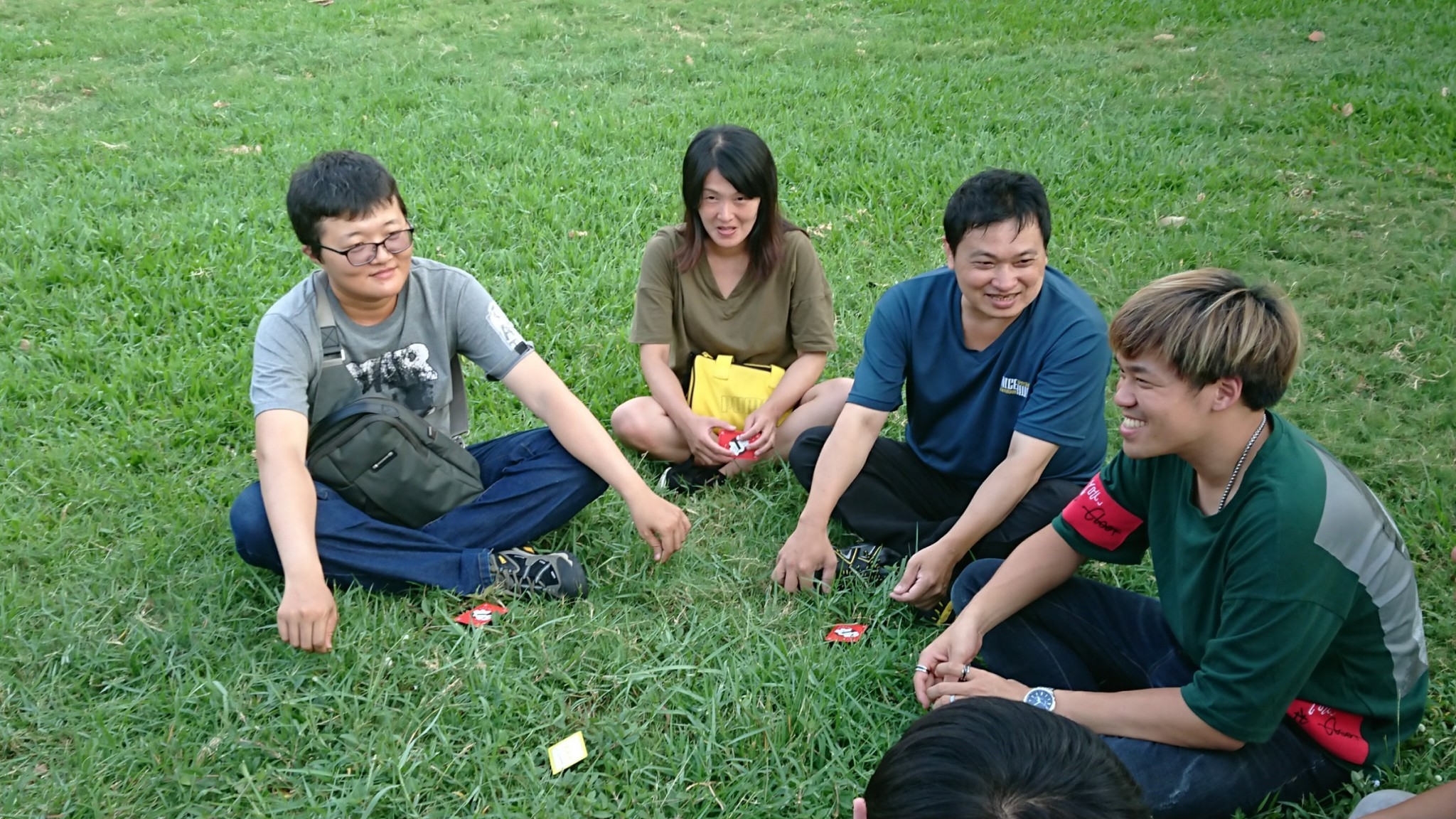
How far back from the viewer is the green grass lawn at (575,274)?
263 centimetres

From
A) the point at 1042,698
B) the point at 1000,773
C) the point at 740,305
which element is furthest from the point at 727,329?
the point at 1000,773

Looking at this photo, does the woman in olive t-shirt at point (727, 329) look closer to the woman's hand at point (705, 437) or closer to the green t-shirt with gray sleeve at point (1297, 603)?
the woman's hand at point (705, 437)

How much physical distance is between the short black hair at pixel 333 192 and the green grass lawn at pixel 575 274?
3.38ft

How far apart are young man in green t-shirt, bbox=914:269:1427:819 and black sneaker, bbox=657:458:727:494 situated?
145cm

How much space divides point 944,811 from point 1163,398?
109 centimetres

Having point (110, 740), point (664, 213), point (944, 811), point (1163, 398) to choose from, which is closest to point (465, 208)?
point (664, 213)

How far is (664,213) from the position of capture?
583 centimetres

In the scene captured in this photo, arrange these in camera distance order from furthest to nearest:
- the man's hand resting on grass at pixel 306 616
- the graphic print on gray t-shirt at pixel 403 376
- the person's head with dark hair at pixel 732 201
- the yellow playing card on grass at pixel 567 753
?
the person's head with dark hair at pixel 732 201, the graphic print on gray t-shirt at pixel 403 376, the man's hand resting on grass at pixel 306 616, the yellow playing card on grass at pixel 567 753

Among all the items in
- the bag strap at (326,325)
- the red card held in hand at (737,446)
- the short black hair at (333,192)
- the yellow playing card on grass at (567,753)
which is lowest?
the yellow playing card on grass at (567,753)

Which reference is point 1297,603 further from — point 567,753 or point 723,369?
point 723,369

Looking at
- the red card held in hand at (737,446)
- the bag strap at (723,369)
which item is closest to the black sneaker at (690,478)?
the red card held in hand at (737,446)

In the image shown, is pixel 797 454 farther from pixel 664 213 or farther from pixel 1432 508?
pixel 664 213

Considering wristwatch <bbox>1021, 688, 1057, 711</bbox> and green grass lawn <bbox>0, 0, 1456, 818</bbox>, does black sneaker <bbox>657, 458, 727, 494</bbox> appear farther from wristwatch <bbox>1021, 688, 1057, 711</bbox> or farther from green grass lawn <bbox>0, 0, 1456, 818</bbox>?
wristwatch <bbox>1021, 688, 1057, 711</bbox>

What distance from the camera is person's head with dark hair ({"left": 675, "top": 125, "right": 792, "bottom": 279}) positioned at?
3605 millimetres
